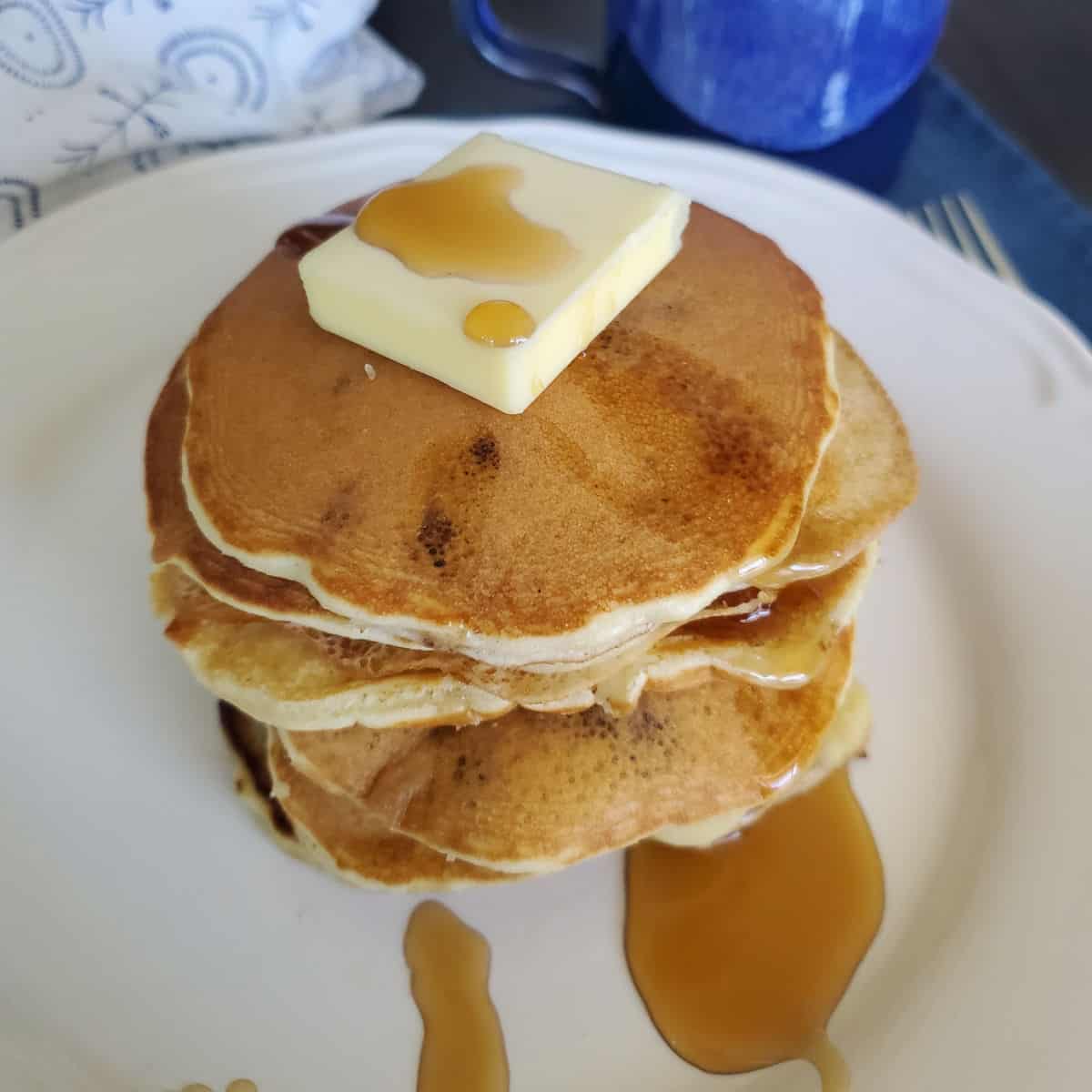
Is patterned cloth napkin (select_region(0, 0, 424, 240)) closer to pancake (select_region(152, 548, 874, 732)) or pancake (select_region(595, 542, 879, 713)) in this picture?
pancake (select_region(152, 548, 874, 732))

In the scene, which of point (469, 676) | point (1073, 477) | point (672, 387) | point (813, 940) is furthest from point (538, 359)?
point (1073, 477)

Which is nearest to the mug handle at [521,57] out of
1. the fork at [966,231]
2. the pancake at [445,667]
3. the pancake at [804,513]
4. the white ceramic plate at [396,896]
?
the white ceramic plate at [396,896]

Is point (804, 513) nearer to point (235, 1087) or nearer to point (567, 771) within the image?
point (567, 771)

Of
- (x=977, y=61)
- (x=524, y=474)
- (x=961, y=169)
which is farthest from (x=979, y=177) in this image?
(x=524, y=474)

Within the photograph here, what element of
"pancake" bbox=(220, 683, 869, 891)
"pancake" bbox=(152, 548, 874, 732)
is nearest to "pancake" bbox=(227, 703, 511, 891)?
"pancake" bbox=(220, 683, 869, 891)

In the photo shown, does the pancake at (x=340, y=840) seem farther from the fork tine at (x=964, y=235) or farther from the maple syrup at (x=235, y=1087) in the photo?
the fork tine at (x=964, y=235)
